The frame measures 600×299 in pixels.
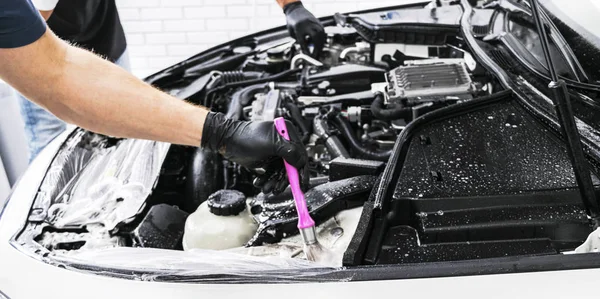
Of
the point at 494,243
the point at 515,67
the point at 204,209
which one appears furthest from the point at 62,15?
the point at 494,243

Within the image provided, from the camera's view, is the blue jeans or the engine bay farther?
the blue jeans

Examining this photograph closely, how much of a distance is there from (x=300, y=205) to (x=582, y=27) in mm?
939

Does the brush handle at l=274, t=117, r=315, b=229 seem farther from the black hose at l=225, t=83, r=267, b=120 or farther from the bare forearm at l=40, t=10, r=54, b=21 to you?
the bare forearm at l=40, t=10, r=54, b=21

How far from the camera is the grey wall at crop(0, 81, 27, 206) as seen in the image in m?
2.59

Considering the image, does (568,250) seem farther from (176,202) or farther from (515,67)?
(176,202)

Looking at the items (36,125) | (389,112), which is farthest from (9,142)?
(389,112)

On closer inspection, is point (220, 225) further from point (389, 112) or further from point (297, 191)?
point (389, 112)

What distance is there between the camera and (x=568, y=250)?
105 centimetres

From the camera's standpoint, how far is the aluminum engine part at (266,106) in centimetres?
168

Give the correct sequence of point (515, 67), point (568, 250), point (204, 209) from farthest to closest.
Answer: point (515, 67) < point (204, 209) < point (568, 250)

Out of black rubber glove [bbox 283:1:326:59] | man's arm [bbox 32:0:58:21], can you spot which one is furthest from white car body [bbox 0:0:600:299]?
man's arm [bbox 32:0:58:21]

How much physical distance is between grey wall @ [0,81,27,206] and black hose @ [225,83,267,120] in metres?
1.33

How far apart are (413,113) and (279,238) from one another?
2.08 ft

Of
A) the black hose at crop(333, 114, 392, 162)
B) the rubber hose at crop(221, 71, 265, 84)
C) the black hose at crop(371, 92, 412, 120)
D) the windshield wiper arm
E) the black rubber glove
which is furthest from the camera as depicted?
the black rubber glove
